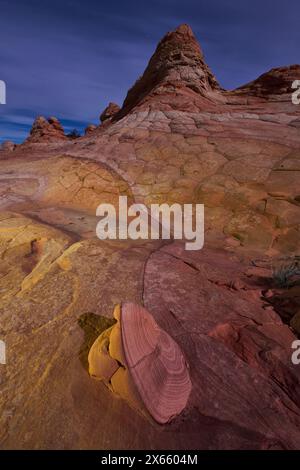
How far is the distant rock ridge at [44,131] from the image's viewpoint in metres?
19.9

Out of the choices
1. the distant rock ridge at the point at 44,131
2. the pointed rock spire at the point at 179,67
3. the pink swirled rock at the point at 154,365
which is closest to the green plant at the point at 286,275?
the pink swirled rock at the point at 154,365

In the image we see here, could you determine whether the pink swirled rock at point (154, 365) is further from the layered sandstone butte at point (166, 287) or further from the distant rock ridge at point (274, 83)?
the distant rock ridge at point (274, 83)

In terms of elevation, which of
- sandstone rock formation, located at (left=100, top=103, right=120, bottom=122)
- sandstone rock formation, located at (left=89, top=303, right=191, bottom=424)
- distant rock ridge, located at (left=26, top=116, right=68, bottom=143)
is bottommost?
sandstone rock formation, located at (left=89, top=303, right=191, bottom=424)

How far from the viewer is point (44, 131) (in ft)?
66.7

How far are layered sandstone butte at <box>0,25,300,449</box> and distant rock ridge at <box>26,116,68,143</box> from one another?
686 inches

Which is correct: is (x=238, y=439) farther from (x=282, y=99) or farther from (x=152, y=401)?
(x=282, y=99)

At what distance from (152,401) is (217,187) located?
3.47 metres

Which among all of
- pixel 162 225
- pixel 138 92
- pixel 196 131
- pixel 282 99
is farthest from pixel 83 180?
pixel 138 92

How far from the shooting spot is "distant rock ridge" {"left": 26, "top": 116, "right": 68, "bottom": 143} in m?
19.9

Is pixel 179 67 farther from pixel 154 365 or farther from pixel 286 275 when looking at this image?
pixel 154 365

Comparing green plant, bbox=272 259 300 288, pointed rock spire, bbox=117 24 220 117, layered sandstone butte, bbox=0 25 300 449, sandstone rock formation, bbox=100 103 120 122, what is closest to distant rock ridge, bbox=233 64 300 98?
pointed rock spire, bbox=117 24 220 117

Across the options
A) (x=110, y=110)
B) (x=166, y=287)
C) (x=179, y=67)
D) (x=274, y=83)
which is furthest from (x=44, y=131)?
(x=166, y=287)

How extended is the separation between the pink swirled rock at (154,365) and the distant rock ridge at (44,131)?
21592 millimetres

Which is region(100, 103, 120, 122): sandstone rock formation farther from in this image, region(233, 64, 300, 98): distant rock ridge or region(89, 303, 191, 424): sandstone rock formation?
region(89, 303, 191, 424): sandstone rock formation
